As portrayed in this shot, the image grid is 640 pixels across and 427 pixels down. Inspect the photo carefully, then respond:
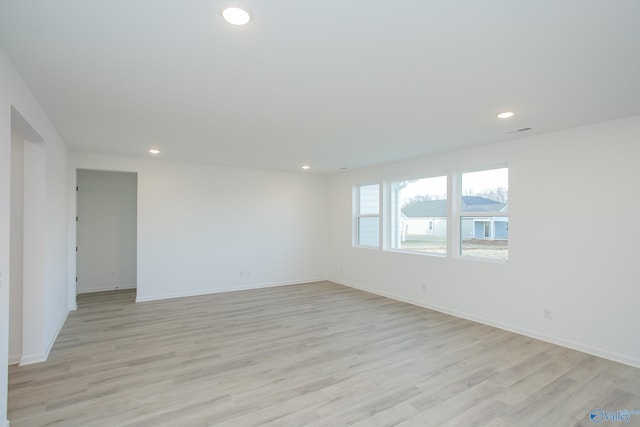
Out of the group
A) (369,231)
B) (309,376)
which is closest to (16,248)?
(309,376)

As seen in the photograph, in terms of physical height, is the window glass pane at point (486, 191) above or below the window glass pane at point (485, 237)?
above

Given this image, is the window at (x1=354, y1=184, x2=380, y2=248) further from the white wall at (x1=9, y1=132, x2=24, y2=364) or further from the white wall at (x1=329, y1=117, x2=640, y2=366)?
the white wall at (x1=9, y1=132, x2=24, y2=364)

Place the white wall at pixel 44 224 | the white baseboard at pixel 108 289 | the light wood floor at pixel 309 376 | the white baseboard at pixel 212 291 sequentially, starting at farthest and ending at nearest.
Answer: the white baseboard at pixel 108 289, the white baseboard at pixel 212 291, the light wood floor at pixel 309 376, the white wall at pixel 44 224

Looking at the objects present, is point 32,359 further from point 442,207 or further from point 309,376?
point 442,207

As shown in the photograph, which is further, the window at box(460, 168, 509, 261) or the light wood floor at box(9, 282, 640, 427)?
the window at box(460, 168, 509, 261)

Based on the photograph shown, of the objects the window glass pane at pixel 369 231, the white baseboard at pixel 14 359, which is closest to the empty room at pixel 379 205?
the white baseboard at pixel 14 359

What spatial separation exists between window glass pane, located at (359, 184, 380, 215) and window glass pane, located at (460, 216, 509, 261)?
1.95m

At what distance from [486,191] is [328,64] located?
3.42 m

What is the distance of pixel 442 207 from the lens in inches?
203

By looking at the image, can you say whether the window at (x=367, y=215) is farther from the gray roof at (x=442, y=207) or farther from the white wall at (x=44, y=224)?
the white wall at (x=44, y=224)

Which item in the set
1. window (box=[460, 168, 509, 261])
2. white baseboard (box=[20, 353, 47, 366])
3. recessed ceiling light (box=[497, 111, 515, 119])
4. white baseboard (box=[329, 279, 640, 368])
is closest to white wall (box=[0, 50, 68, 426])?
white baseboard (box=[20, 353, 47, 366])

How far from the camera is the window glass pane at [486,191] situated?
4305 mm

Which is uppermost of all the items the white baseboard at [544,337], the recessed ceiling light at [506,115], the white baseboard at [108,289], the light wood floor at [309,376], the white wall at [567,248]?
the recessed ceiling light at [506,115]

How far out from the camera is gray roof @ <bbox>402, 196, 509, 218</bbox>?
14.5ft
